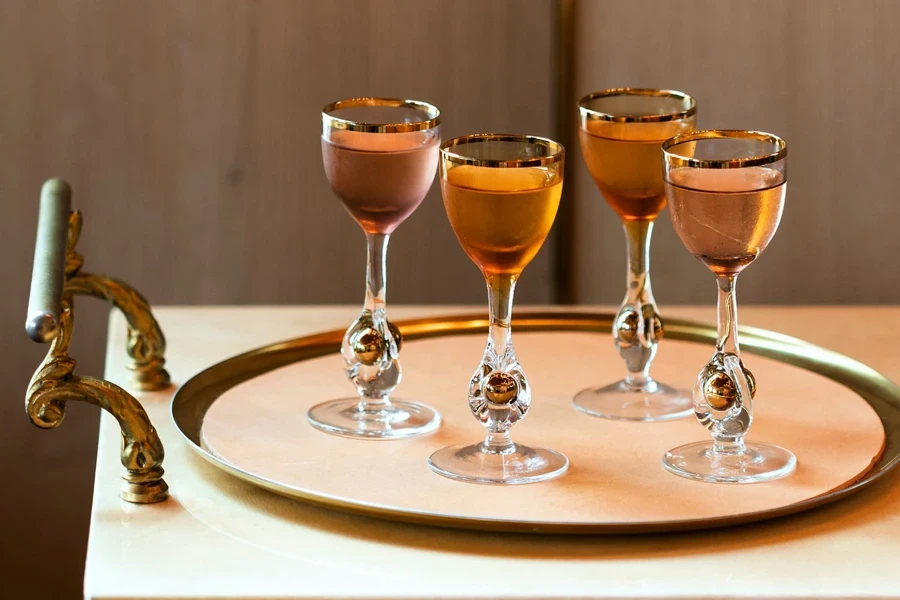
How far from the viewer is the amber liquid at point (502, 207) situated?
84 centimetres

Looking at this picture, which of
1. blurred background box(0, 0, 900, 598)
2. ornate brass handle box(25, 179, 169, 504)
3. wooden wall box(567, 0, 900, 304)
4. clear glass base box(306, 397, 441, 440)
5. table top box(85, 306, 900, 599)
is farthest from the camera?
blurred background box(0, 0, 900, 598)

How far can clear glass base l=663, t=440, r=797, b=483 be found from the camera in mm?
909

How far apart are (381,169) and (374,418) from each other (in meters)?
0.21

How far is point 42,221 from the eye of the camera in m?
1.09

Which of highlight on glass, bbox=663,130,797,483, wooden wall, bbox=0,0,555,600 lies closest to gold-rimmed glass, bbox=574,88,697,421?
highlight on glass, bbox=663,130,797,483

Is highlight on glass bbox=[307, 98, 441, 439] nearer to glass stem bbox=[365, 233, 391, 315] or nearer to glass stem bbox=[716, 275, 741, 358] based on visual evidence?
glass stem bbox=[365, 233, 391, 315]

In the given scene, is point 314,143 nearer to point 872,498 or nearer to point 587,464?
point 587,464

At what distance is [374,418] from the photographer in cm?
105

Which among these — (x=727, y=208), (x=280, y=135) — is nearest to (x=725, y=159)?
(x=727, y=208)

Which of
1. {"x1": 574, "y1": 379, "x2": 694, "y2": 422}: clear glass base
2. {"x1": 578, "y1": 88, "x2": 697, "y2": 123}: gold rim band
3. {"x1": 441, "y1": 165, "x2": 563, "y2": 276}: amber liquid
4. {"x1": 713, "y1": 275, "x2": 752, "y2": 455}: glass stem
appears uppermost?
{"x1": 578, "y1": 88, "x2": 697, "y2": 123}: gold rim band

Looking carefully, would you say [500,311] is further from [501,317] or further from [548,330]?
[548,330]

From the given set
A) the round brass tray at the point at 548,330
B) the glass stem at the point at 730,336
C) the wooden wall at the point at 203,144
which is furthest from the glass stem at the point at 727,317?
the wooden wall at the point at 203,144

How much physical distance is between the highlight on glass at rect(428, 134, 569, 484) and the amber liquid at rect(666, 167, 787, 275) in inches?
3.4

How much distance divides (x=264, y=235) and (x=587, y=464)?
3.94 feet
